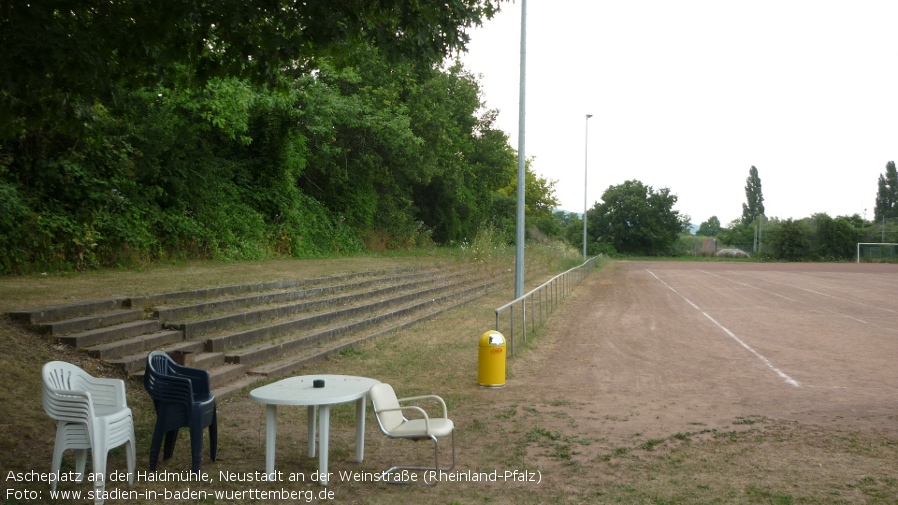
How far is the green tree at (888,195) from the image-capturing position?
10381 centimetres

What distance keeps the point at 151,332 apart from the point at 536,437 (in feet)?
17.4

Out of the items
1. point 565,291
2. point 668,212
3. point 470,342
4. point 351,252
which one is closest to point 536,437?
point 470,342

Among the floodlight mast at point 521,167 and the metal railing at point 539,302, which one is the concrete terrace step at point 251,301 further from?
the floodlight mast at point 521,167

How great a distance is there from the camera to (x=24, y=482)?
5.40 m

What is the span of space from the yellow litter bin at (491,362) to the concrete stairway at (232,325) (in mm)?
2567

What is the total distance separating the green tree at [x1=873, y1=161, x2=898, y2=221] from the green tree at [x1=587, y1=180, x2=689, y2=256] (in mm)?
36968

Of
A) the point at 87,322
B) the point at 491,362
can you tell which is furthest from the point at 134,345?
the point at 491,362

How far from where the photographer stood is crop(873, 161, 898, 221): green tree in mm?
103812

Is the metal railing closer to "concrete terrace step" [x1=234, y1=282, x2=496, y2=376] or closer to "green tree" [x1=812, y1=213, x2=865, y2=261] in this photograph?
"concrete terrace step" [x1=234, y1=282, x2=496, y2=376]

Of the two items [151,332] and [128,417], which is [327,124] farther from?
[128,417]

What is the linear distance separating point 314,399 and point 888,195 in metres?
117

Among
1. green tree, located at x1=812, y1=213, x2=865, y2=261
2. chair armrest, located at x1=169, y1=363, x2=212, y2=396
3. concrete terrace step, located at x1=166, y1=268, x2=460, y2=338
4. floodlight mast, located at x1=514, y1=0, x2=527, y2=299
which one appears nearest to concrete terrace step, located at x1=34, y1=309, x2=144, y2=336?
concrete terrace step, located at x1=166, y1=268, x2=460, y2=338

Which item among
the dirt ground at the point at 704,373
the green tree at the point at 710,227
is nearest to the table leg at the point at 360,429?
the dirt ground at the point at 704,373

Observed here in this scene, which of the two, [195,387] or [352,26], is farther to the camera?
[352,26]
